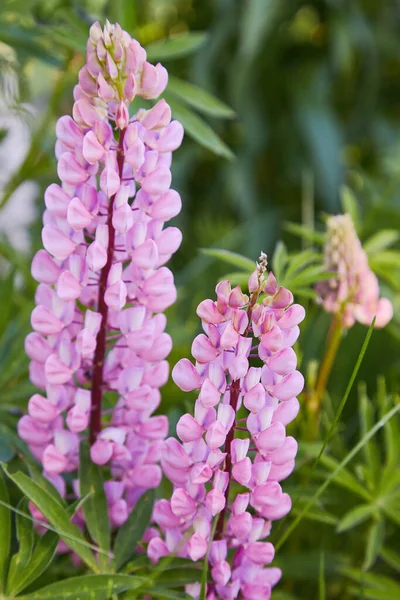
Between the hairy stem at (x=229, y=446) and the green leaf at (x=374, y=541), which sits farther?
the green leaf at (x=374, y=541)

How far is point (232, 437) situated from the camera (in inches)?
16.4

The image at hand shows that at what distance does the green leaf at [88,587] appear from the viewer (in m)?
0.42

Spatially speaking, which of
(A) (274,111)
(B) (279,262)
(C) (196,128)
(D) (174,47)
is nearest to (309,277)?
(B) (279,262)

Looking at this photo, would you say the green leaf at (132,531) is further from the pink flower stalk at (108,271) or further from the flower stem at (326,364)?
the flower stem at (326,364)

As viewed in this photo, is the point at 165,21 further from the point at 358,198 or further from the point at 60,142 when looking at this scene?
the point at 60,142

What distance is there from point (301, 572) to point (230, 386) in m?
0.26

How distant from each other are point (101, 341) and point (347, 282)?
22 centimetres

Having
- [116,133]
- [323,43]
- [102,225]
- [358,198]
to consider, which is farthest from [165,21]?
[102,225]

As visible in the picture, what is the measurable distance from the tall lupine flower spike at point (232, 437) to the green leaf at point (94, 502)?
35 millimetres

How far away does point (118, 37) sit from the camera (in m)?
0.42

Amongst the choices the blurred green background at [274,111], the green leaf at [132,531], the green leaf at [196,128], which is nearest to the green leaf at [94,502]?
the green leaf at [132,531]

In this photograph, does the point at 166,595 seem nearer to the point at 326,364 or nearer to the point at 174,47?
the point at 326,364

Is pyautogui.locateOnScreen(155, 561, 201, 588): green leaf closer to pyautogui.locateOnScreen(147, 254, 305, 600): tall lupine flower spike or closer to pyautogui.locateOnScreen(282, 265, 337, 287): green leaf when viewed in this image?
pyautogui.locateOnScreen(147, 254, 305, 600): tall lupine flower spike

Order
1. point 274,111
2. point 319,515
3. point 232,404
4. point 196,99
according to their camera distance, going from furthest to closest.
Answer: point 274,111 < point 196,99 < point 319,515 < point 232,404
